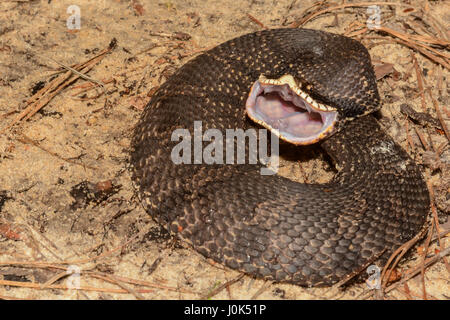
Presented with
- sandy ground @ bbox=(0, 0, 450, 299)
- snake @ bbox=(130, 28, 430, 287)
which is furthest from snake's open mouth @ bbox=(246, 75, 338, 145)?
sandy ground @ bbox=(0, 0, 450, 299)

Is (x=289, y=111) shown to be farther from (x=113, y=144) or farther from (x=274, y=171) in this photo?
(x=113, y=144)

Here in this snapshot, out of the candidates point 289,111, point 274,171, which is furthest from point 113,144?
point 289,111

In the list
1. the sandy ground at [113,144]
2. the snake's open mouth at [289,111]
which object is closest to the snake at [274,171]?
the snake's open mouth at [289,111]

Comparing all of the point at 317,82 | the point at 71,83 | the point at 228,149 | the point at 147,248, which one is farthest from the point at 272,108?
the point at 71,83

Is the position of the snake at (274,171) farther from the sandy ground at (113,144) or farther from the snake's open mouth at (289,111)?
the sandy ground at (113,144)

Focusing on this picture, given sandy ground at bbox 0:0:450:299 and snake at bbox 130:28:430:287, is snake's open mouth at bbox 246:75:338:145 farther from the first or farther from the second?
sandy ground at bbox 0:0:450:299

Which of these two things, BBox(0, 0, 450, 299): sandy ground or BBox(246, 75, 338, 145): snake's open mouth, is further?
BBox(246, 75, 338, 145): snake's open mouth

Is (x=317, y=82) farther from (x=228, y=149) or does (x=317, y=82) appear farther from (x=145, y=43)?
(x=145, y=43)
